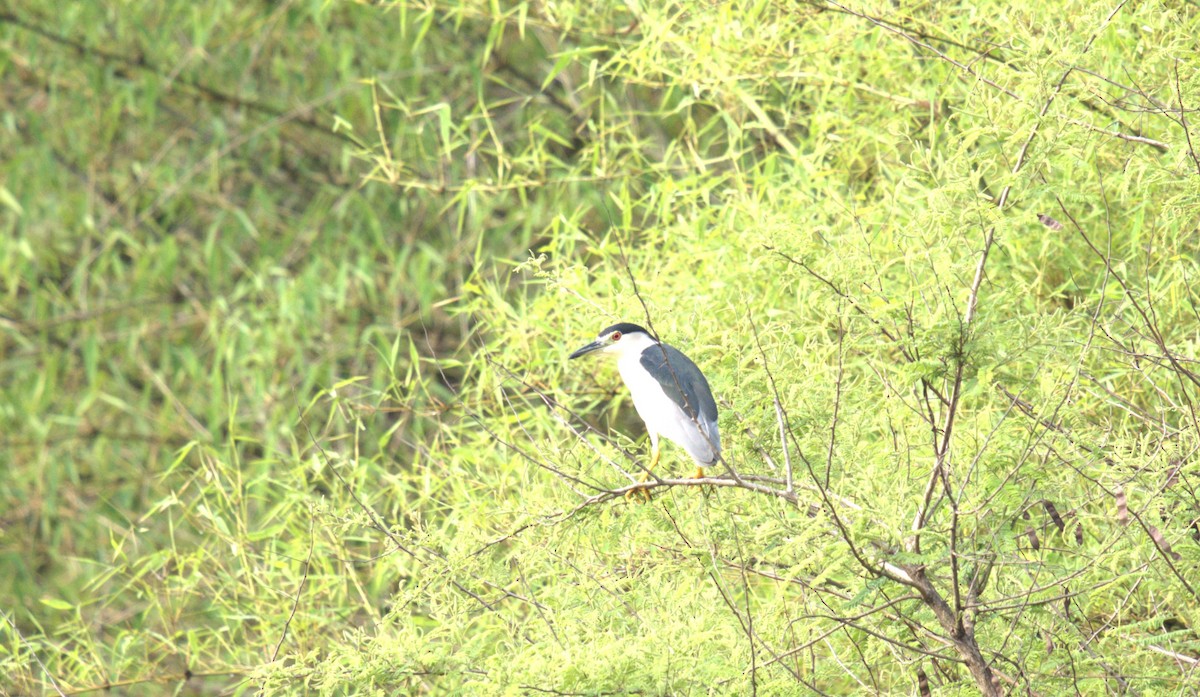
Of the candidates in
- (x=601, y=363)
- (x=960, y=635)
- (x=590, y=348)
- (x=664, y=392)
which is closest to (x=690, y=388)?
(x=664, y=392)

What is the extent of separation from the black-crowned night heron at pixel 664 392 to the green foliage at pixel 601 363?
2.9 inches

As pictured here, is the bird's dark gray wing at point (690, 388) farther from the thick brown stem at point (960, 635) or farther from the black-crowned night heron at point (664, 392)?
the thick brown stem at point (960, 635)

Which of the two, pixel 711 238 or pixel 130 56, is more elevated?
pixel 711 238

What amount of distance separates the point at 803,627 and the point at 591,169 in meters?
2.35

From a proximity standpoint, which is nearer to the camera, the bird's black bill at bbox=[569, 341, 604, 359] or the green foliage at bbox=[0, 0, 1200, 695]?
the green foliage at bbox=[0, 0, 1200, 695]

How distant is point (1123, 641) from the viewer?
2.50m

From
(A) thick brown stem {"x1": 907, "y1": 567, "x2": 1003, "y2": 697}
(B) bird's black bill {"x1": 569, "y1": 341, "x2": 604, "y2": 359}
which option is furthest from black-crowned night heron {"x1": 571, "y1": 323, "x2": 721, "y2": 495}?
(A) thick brown stem {"x1": 907, "y1": 567, "x2": 1003, "y2": 697}

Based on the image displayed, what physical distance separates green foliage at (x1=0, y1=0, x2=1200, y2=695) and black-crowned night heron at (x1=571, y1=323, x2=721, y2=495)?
0.07 meters

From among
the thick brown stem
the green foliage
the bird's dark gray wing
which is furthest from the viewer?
the bird's dark gray wing

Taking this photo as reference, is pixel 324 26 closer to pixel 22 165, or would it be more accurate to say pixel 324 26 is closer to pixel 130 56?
pixel 130 56

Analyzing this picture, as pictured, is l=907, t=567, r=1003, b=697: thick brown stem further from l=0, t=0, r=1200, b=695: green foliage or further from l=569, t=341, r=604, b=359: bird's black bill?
l=569, t=341, r=604, b=359: bird's black bill

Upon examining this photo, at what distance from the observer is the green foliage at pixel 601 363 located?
229cm

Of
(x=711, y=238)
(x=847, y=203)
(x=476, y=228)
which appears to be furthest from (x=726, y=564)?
(x=476, y=228)

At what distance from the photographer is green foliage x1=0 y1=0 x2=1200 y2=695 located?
2.29m
